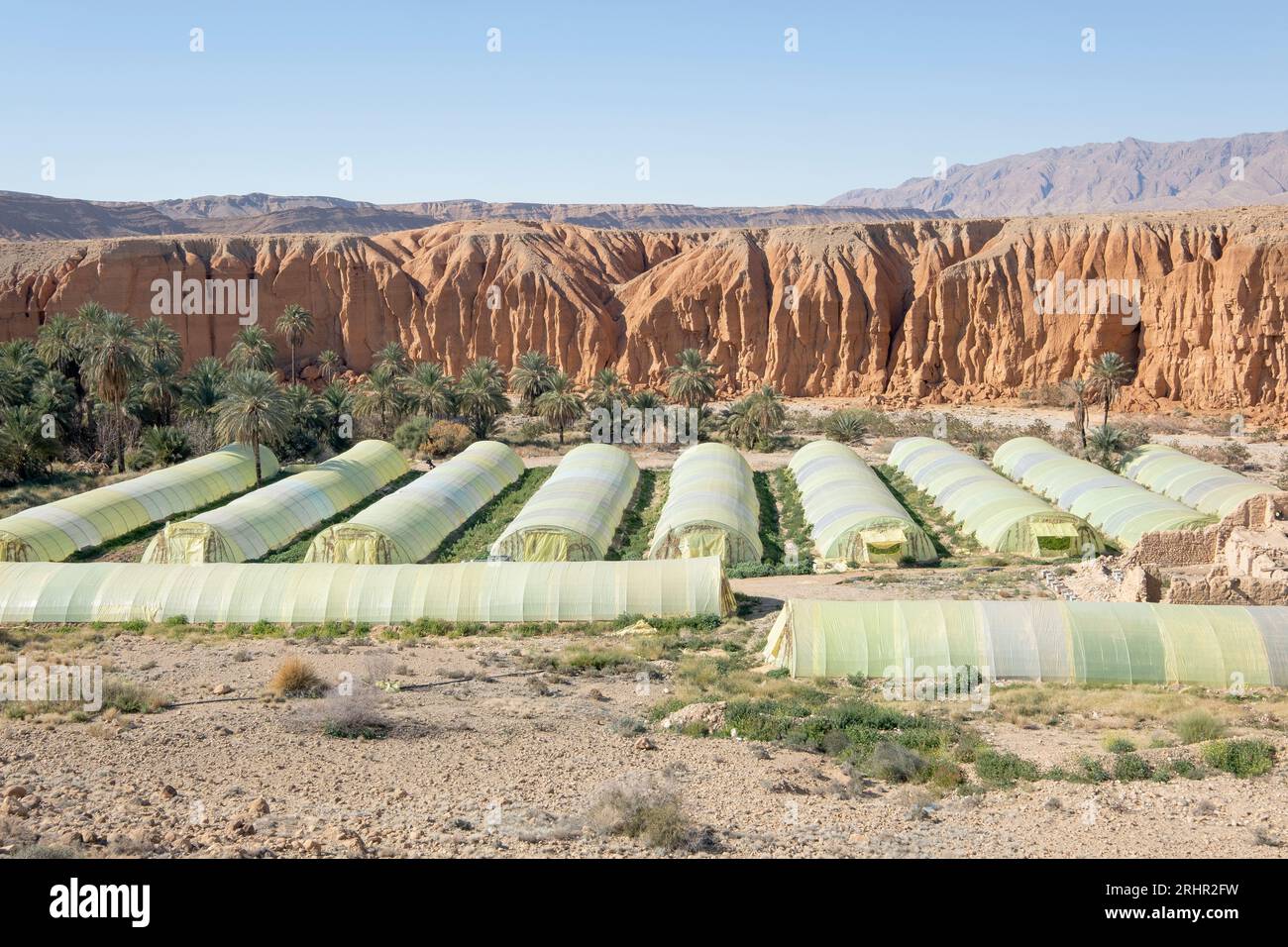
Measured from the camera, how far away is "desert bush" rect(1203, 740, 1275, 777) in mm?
16688

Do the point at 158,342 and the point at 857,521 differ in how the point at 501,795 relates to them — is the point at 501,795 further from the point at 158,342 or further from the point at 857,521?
the point at 158,342

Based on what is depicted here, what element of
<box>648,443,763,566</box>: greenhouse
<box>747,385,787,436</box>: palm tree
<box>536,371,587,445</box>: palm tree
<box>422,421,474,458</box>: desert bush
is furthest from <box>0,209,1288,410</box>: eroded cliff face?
<box>648,443,763,566</box>: greenhouse

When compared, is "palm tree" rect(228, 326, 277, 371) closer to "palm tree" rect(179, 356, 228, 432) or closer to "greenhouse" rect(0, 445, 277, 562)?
"palm tree" rect(179, 356, 228, 432)

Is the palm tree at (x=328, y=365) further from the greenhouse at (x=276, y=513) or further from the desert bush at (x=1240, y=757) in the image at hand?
the desert bush at (x=1240, y=757)

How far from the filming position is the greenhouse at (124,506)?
35.5 meters

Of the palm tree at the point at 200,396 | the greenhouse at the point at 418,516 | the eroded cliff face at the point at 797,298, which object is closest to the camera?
the greenhouse at the point at 418,516

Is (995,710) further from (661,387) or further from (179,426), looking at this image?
(661,387)

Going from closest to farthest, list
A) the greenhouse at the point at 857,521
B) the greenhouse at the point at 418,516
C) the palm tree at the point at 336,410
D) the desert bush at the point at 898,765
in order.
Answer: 1. the desert bush at the point at 898,765
2. the greenhouse at the point at 857,521
3. the greenhouse at the point at 418,516
4. the palm tree at the point at 336,410

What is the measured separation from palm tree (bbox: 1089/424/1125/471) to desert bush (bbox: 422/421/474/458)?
31221 millimetres

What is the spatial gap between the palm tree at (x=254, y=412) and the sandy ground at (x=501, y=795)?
25.5 metres

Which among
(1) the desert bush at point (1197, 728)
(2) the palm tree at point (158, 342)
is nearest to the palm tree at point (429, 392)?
(2) the palm tree at point (158, 342)

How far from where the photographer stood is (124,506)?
40250 millimetres
